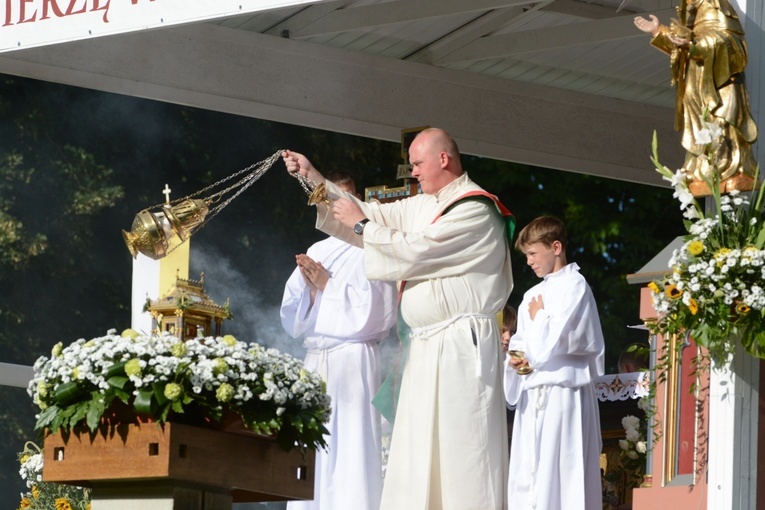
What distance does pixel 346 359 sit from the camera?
9.83m

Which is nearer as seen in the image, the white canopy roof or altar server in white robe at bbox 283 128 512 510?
altar server in white robe at bbox 283 128 512 510

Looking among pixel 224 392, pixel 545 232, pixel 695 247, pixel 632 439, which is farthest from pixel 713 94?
pixel 632 439

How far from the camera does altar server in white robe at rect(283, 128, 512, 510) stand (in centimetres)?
835

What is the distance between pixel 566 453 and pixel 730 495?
1.62 m

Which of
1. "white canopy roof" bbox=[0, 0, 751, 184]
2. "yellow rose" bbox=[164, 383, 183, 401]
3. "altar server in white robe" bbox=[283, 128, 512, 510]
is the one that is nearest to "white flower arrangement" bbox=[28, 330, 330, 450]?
"yellow rose" bbox=[164, 383, 183, 401]

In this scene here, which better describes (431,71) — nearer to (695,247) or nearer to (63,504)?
(63,504)

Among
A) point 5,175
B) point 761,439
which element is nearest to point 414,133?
point 761,439

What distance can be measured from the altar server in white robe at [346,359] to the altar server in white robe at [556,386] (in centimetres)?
86

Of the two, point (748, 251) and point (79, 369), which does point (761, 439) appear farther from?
point (79, 369)

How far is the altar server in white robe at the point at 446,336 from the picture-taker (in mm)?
8352

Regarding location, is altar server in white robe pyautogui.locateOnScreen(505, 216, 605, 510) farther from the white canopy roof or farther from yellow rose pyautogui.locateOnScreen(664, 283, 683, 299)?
the white canopy roof

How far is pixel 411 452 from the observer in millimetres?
8461

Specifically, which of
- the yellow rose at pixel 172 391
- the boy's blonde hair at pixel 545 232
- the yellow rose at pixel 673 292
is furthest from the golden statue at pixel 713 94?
the yellow rose at pixel 172 391

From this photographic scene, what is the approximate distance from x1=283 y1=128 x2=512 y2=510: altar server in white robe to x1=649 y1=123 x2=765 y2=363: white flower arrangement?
1152 mm
